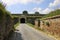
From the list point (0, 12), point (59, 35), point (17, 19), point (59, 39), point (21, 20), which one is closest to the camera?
point (0, 12)

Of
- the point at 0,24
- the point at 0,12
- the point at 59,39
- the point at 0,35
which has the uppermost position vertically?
the point at 0,12

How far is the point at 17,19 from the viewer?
5966cm

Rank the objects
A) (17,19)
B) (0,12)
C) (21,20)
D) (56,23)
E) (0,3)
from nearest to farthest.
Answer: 1. (0,12)
2. (0,3)
3. (56,23)
4. (17,19)
5. (21,20)

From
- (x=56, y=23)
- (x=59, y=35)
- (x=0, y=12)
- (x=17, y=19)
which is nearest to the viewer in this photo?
(x=0, y=12)

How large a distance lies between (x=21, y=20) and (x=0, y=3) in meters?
53.2

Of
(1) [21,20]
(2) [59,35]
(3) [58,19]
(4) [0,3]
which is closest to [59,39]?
(2) [59,35]

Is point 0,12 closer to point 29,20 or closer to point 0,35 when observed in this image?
point 0,35

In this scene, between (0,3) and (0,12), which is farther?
(0,3)

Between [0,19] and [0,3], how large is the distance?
2312mm

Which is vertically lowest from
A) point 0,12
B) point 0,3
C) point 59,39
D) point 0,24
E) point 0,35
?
point 59,39

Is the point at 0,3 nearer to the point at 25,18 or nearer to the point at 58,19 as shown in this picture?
the point at 58,19

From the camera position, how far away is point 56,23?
1577cm

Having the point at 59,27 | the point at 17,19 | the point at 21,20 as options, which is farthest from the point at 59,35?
the point at 21,20

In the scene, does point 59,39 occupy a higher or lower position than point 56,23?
lower
